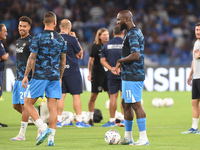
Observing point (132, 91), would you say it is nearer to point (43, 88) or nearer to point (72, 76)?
point (43, 88)

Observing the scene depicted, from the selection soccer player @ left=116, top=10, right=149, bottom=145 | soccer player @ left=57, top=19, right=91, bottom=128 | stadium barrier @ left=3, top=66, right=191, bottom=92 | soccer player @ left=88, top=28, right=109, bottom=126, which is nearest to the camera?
soccer player @ left=116, top=10, right=149, bottom=145

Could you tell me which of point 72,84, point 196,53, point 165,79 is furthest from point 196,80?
point 165,79

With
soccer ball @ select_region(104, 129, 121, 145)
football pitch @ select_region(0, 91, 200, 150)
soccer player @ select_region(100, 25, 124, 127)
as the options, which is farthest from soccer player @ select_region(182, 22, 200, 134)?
soccer ball @ select_region(104, 129, 121, 145)

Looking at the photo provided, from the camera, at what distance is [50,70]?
7383 mm

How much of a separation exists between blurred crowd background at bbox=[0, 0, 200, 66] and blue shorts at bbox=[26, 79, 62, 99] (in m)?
18.3

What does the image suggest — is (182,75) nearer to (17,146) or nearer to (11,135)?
(11,135)

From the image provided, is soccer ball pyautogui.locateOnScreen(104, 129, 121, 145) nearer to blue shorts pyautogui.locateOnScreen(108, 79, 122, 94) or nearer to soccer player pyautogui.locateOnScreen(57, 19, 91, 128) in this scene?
soccer player pyautogui.locateOnScreen(57, 19, 91, 128)

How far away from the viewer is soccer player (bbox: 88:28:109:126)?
11812 millimetres

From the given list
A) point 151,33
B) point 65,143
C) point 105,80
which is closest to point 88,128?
point 105,80

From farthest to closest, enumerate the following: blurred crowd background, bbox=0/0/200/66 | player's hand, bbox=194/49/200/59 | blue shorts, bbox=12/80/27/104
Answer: blurred crowd background, bbox=0/0/200/66 → player's hand, bbox=194/49/200/59 → blue shorts, bbox=12/80/27/104

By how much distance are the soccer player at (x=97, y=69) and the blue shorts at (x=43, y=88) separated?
14.1ft

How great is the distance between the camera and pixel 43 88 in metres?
7.36

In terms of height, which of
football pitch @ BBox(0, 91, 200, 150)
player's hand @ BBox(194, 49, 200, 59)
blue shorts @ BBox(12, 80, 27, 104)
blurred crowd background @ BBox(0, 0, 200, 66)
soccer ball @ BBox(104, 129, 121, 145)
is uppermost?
blurred crowd background @ BBox(0, 0, 200, 66)

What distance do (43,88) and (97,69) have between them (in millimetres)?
4792
